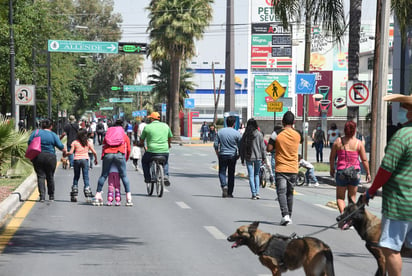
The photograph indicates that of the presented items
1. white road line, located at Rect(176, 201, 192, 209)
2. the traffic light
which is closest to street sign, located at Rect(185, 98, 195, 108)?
the traffic light

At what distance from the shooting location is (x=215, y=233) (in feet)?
38.9

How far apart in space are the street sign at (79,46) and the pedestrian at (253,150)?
33.6 metres

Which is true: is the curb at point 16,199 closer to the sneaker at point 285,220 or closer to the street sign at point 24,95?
the sneaker at point 285,220

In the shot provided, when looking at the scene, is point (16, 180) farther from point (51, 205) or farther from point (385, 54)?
point (385, 54)

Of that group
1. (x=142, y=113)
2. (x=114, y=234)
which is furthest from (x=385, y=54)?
(x=142, y=113)

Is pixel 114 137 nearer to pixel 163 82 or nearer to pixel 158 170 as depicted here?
pixel 158 170

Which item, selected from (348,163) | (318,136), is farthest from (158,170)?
(318,136)

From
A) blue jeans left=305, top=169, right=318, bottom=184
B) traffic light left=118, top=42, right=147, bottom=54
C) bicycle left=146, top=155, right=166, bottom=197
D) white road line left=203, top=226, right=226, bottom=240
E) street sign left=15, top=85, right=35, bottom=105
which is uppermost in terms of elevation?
traffic light left=118, top=42, right=147, bottom=54

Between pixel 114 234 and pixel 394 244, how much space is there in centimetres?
597

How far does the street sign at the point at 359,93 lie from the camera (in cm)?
2211

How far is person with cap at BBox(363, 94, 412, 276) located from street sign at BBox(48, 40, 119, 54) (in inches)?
1751

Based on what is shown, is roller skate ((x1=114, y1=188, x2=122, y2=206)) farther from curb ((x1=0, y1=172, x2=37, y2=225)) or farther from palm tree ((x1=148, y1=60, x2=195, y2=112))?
palm tree ((x1=148, y1=60, x2=195, y2=112))

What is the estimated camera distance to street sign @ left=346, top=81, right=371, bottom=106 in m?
22.1

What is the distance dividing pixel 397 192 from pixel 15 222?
8140 millimetres
